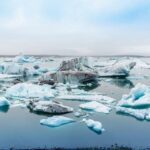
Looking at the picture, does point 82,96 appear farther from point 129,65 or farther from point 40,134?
point 129,65

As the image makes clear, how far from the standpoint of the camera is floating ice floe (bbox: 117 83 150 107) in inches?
401

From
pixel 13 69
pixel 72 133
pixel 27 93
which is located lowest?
pixel 13 69

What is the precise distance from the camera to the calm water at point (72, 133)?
6.48m

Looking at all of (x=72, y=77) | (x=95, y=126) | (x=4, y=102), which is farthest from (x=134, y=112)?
(x=72, y=77)

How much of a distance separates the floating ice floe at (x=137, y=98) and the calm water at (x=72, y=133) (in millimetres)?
1194

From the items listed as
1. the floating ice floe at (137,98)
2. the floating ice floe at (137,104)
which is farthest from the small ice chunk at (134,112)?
the floating ice floe at (137,98)

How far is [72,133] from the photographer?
23.5ft

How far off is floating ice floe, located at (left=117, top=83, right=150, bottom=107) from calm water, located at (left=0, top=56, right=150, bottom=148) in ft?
3.92

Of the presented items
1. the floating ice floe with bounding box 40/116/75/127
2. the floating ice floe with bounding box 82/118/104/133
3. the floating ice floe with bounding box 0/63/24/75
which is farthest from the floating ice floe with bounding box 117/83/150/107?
the floating ice floe with bounding box 0/63/24/75

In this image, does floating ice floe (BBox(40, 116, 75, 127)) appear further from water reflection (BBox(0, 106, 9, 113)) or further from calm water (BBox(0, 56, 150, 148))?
water reflection (BBox(0, 106, 9, 113))

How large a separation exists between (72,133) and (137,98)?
14.8 ft

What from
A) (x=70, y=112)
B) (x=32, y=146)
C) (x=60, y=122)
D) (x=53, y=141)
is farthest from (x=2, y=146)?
(x=70, y=112)

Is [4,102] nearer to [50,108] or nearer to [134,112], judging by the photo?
[50,108]

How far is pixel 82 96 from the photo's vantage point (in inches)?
478
